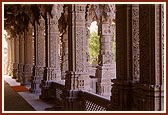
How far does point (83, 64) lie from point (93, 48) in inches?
964

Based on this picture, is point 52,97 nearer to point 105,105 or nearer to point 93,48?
point 105,105

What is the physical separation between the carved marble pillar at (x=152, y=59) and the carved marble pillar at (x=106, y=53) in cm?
1055

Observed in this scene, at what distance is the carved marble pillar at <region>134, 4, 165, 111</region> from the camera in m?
4.98

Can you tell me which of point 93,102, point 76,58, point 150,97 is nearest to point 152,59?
point 150,97

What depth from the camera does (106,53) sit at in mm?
16266

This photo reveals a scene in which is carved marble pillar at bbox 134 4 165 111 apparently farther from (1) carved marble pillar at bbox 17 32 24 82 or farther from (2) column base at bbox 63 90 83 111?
(1) carved marble pillar at bbox 17 32 24 82

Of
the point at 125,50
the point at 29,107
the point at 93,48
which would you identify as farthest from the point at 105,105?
the point at 93,48

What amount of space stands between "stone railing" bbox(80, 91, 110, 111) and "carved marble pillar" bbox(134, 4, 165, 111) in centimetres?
184

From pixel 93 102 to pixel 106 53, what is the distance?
26.7ft

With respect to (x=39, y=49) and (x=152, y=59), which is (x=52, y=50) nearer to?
(x=39, y=49)

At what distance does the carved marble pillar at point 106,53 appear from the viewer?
52.0ft

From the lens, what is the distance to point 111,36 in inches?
651

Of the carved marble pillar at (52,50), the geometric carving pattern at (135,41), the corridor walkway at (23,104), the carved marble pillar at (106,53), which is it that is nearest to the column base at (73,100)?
the corridor walkway at (23,104)

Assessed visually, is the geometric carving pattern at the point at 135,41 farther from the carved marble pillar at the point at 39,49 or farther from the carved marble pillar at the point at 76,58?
the carved marble pillar at the point at 39,49
